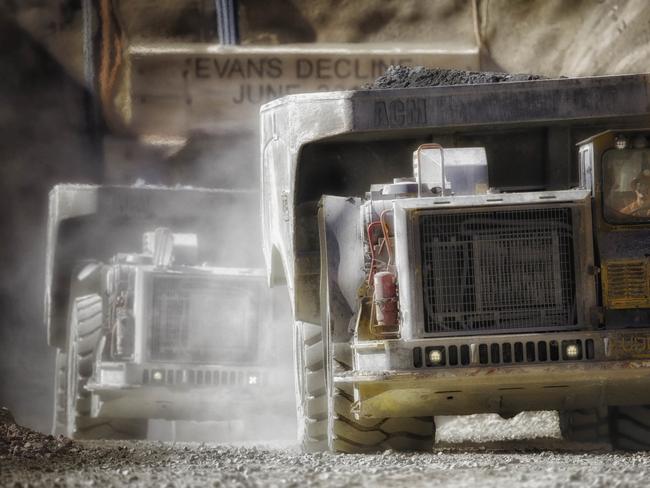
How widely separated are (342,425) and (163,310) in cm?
433

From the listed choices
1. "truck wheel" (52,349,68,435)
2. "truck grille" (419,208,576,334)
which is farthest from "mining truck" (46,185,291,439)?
"truck grille" (419,208,576,334)

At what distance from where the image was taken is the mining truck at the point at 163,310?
12359 mm

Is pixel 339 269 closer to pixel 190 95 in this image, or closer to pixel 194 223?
pixel 194 223

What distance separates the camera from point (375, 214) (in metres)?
8.18

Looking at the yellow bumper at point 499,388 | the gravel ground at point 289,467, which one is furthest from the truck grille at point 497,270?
the gravel ground at point 289,467

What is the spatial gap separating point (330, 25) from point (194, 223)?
252cm

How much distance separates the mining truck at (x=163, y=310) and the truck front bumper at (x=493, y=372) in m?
4.41

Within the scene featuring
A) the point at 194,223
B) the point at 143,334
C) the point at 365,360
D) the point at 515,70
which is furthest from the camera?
the point at 515,70

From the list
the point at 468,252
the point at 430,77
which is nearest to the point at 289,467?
the point at 468,252

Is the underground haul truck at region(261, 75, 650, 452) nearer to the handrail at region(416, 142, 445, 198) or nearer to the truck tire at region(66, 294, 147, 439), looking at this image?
the handrail at region(416, 142, 445, 198)

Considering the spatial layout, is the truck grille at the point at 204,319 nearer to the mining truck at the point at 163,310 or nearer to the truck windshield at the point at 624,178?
Result: the mining truck at the point at 163,310

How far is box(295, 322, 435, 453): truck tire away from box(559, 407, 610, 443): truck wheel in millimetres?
1190

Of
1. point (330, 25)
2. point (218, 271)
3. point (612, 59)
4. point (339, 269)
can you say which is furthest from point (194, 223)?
point (339, 269)

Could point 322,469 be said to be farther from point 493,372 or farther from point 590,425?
point 590,425
